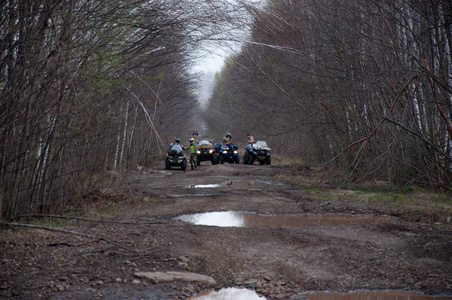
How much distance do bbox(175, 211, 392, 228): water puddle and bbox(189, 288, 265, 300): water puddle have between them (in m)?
4.08

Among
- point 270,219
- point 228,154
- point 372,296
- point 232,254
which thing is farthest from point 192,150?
point 372,296

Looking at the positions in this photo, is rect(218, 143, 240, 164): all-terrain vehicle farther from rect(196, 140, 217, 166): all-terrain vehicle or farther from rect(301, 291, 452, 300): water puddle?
rect(301, 291, 452, 300): water puddle

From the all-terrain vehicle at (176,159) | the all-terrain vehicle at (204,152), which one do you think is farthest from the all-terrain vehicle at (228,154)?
the all-terrain vehicle at (176,159)

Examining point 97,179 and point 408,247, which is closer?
point 408,247

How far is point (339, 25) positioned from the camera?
49.2ft

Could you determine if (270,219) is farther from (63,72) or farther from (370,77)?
(63,72)

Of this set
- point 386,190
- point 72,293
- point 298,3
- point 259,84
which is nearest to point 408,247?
point 72,293

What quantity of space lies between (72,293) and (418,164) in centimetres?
1119

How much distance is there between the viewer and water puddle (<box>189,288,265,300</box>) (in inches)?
209

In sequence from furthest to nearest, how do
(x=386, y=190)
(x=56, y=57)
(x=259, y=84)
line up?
(x=259, y=84) < (x=386, y=190) < (x=56, y=57)

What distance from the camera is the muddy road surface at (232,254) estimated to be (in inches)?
208

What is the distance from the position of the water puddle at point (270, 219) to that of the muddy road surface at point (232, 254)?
0.07 feet

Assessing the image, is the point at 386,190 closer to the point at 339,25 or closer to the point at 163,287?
the point at 339,25

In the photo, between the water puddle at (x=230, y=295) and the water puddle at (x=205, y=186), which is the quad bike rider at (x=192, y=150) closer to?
the water puddle at (x=205, y=186)
